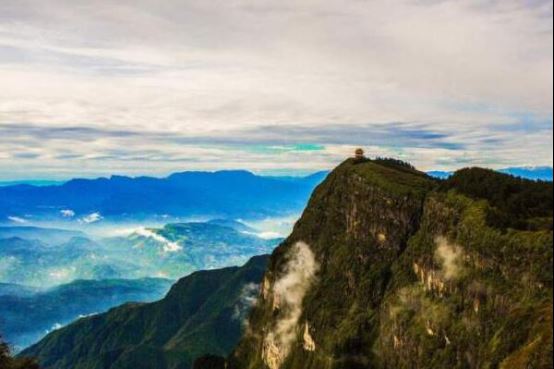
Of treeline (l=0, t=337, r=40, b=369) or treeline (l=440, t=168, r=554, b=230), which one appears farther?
treeline (l=440, t=168, r=554, b=230)

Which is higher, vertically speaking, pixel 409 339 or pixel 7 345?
pixel 7 345

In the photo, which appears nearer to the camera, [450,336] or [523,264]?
[523,264]

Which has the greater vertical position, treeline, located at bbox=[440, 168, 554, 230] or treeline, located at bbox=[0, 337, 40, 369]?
treeline, located at bbox=[440, 168, 554, 230]

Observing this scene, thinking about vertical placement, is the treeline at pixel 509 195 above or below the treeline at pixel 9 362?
above

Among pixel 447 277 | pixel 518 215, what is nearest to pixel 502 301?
pixel 518 215

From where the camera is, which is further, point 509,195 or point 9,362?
point 509,195

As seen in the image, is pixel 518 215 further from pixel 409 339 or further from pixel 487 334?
pixel 409 339

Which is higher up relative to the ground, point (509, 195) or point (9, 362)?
point (509, 195)

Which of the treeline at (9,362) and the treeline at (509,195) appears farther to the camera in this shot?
the treeline at (509,195)
